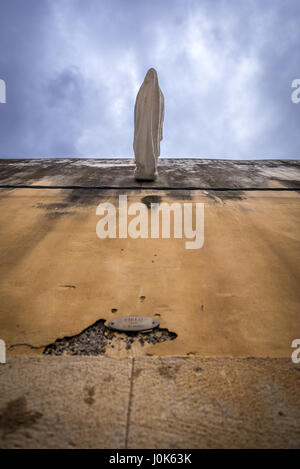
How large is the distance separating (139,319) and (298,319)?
1354 millimetres

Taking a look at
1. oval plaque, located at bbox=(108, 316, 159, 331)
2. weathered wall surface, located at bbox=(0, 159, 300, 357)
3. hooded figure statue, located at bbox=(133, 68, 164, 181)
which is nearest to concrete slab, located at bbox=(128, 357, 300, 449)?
weathered wall surface, located at bbox=(0, 159, 300, 357)

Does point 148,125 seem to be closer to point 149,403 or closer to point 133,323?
point 133,323

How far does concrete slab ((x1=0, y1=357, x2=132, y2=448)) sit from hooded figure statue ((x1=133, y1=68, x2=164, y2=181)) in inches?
194

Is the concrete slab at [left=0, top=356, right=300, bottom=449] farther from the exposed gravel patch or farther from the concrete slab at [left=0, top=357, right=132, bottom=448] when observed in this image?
the exposed gravel patch

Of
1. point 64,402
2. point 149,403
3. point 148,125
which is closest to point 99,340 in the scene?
point 64,402

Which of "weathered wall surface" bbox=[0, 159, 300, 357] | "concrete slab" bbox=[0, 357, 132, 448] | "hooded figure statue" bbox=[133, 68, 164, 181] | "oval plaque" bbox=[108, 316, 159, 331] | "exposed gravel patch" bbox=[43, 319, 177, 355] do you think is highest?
"hooded figure statue" bbox=[133, 68, 164, 181]

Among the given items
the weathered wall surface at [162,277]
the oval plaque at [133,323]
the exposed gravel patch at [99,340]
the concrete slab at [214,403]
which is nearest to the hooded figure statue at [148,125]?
the weathered wall surface at [162,277]

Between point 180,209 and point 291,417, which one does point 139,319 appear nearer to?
point 291,417

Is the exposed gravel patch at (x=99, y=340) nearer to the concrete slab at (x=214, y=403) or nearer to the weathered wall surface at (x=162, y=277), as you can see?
the weathered wall surface at (x=162, y=277)

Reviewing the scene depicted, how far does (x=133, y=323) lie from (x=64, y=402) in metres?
0.74

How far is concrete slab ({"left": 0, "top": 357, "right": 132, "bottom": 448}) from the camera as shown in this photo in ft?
3.62

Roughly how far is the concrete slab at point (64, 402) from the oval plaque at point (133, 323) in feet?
1.10

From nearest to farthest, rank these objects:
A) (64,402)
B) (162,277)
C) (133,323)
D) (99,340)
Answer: (64,402) < (99,340) < (133,323) < (162,277)

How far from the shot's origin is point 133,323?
1.89m
